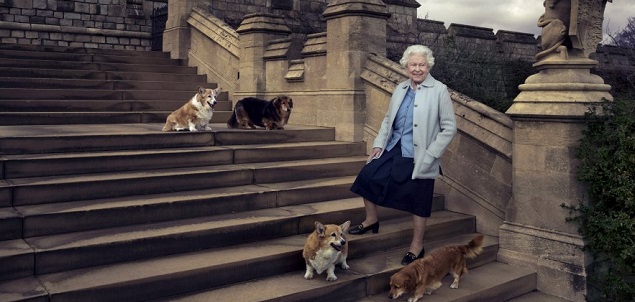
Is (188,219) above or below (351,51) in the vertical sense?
below

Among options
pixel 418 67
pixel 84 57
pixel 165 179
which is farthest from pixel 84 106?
pixel 418 67

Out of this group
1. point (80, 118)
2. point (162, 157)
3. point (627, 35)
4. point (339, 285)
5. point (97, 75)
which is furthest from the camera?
point (627, 35)

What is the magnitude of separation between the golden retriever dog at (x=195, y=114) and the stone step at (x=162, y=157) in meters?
0.46

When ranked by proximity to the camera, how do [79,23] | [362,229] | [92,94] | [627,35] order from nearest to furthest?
[362,229], [92,94], [79,23], [627,35]

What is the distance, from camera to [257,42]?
1022 cm

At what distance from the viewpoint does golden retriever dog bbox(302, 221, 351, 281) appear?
4480 mm

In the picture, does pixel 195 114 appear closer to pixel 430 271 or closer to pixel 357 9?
pixel 357 9

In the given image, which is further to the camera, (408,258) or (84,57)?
(84,57)

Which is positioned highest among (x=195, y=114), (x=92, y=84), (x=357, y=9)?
(x=357, y=9)

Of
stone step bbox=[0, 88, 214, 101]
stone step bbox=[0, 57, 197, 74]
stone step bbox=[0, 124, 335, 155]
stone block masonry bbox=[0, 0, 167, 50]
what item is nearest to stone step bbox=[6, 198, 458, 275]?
stone step bbox=[0, 124, 335, 155]

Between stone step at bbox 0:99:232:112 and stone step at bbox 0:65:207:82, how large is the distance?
1.08 metres

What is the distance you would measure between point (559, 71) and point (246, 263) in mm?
3901

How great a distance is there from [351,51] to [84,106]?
4.64m

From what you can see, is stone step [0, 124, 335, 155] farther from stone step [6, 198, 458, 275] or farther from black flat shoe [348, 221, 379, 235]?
black flat shoe [348, 221, 379, 235]
